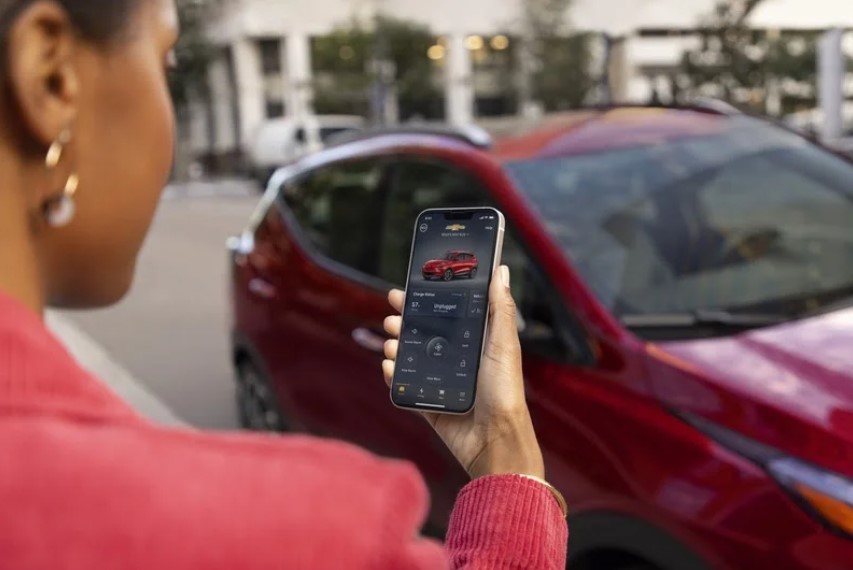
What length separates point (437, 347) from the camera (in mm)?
1660

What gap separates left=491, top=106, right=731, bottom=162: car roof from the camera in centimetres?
337

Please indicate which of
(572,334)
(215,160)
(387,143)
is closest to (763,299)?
(572,334)

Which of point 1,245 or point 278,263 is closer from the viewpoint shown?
point 1,245

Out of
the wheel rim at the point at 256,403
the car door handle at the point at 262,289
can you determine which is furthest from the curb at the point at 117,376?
the car door handle at the point at 262,289

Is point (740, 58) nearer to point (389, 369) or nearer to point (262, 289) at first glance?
point (262, 289)

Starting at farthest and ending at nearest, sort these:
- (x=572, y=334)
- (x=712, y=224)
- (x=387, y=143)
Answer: (x=387, y=143), (x=712, y=224), (x=572, y=334)

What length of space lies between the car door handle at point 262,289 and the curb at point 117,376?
32.5 inches

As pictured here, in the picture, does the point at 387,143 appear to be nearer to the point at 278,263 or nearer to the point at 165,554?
the point at 278,263

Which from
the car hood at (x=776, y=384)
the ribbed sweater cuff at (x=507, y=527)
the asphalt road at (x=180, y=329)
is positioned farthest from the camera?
the asphalt road at (x=180, y=329)

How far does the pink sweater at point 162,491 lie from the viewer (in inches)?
22.6

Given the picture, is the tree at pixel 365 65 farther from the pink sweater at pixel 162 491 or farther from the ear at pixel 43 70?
the pink sweater at pixel 162 491

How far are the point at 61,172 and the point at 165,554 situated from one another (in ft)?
1.06

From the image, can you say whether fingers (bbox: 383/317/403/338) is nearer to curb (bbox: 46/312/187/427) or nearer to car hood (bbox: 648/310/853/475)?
car hood (bbox: 648/310/853/475)

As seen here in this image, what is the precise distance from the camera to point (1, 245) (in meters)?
0.71
